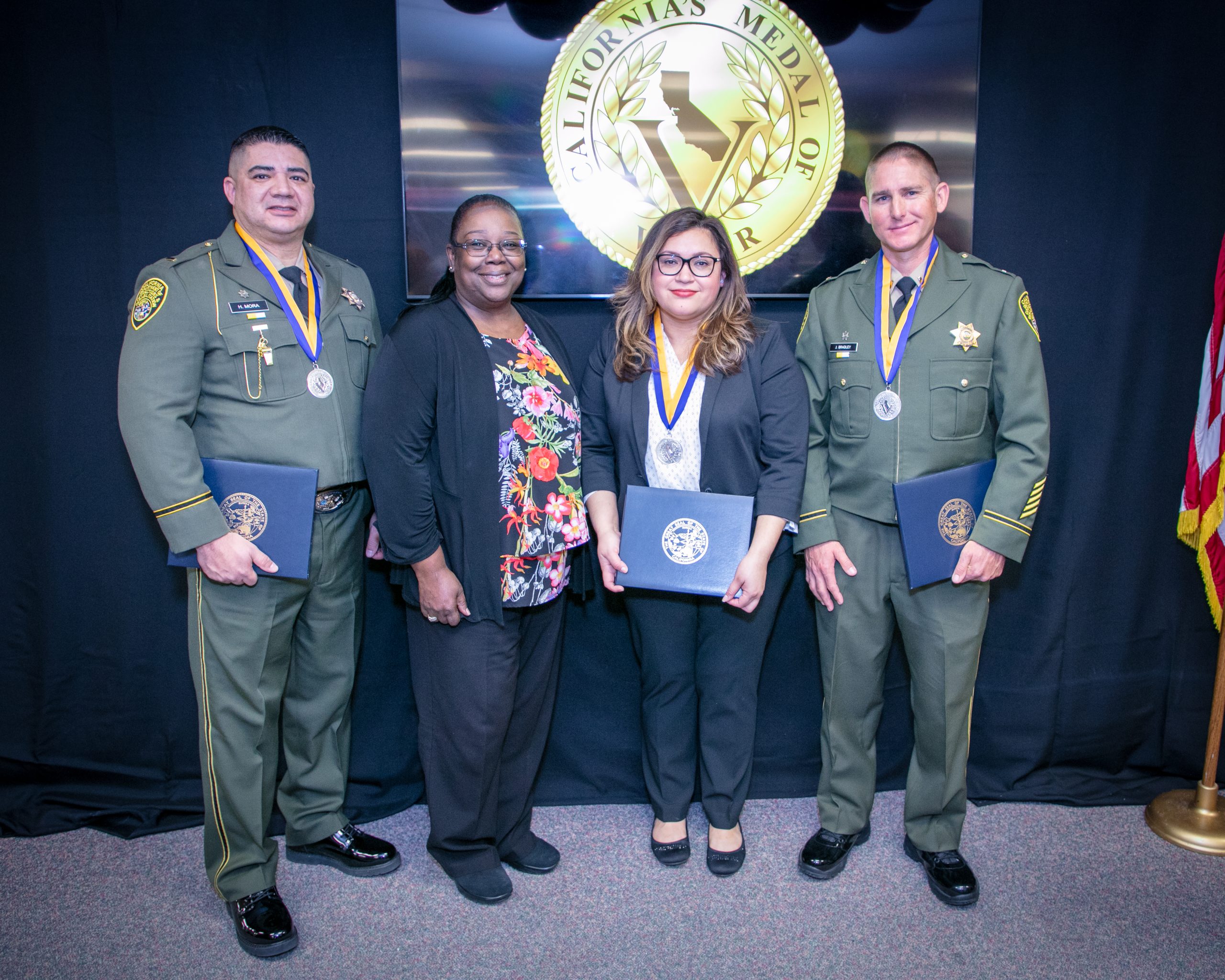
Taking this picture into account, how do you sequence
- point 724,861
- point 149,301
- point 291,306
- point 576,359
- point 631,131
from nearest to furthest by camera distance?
point 149,301
point 291,306
point 724,861
point 631,131
point 576,359

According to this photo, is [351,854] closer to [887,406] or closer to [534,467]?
[534,467]

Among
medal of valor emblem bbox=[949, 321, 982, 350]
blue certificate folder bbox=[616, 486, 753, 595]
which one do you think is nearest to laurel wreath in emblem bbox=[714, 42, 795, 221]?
medal of valor emblem bbox=[949, 321, 982, 350]

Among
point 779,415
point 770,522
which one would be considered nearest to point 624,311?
point 779,415

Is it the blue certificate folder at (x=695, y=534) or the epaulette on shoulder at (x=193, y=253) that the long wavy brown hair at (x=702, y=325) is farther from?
the epaulette on shoulder at (x=193, y=253)

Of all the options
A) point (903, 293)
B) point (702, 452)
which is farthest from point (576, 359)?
point (903, 293)

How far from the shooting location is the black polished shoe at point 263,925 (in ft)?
6.57

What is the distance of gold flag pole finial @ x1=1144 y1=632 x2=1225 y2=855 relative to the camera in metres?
2.47

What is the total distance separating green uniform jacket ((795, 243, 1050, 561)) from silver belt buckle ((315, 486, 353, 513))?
122cm

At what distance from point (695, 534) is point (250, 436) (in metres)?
1.09

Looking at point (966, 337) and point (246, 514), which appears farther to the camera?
point (966, 337)

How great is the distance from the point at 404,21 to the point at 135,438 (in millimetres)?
1382

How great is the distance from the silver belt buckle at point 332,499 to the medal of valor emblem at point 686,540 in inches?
32.4

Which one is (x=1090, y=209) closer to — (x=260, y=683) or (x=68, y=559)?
(x=260, y=683)

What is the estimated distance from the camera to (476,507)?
2.00m
